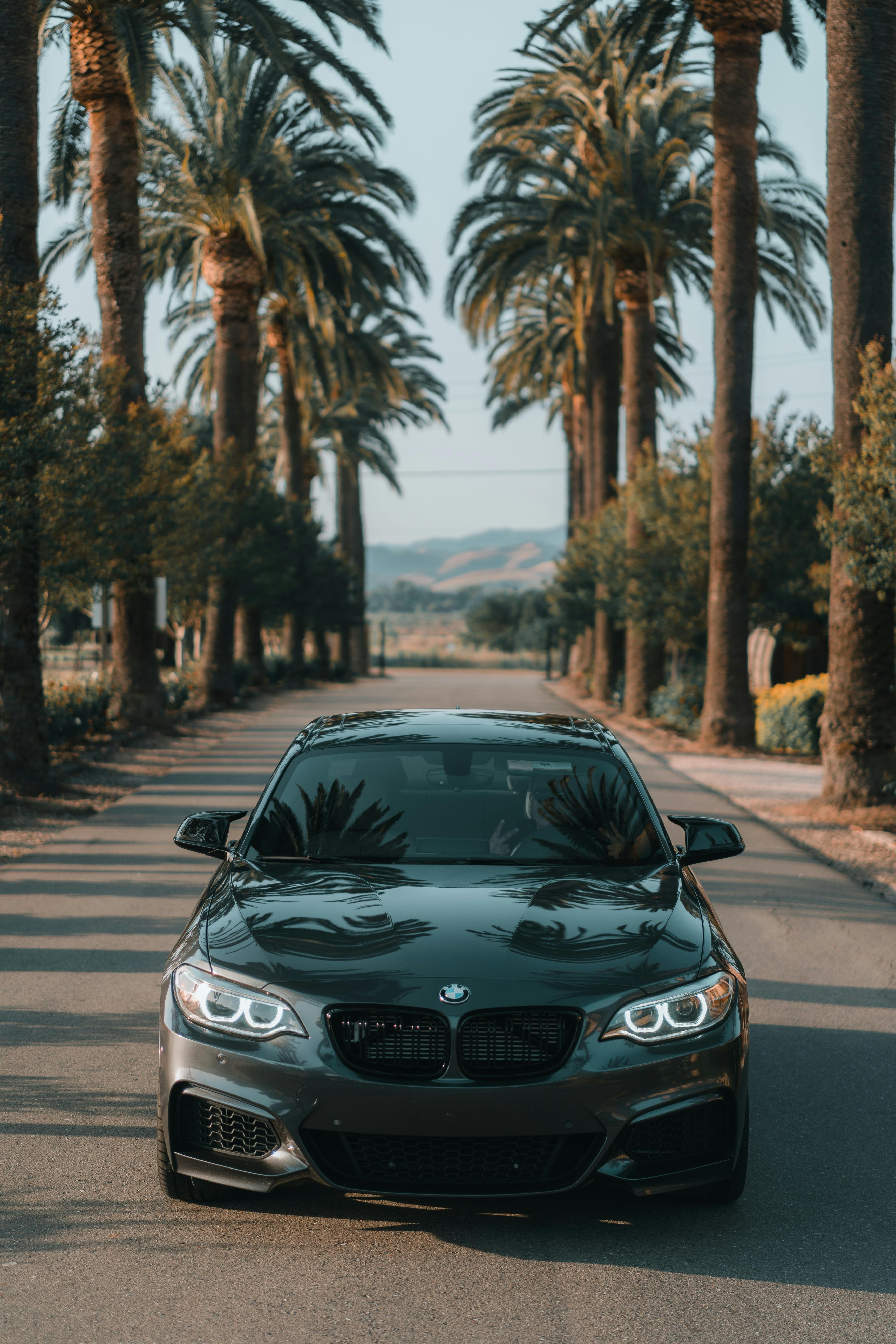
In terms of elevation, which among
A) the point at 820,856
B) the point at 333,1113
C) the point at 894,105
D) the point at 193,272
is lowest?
the point at 820,856

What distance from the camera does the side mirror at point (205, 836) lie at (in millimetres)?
5496

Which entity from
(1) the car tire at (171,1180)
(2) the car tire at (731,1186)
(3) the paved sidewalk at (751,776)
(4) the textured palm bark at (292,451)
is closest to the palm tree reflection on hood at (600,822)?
(2) the car tire at (731,1186)

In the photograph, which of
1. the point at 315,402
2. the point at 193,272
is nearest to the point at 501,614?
the point at 315,402

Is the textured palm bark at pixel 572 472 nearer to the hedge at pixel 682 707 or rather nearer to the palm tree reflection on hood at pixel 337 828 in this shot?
the hedge at pixel 682 707

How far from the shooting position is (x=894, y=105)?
591 inches

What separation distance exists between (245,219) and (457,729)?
23.9 metres

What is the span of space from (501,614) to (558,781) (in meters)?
124


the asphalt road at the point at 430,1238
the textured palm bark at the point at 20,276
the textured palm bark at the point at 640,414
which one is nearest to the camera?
the asphalt road at the point at 430,1238

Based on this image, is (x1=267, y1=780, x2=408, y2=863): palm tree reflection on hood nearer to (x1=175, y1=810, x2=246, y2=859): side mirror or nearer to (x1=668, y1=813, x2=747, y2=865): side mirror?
(x1=175, y1=810, x2=246, y2=859): side mirror

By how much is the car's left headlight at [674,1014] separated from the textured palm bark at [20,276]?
11198mm

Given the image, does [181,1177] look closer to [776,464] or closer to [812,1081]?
[812,1081]

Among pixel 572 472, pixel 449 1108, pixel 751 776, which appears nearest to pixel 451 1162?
pixel 449 1108

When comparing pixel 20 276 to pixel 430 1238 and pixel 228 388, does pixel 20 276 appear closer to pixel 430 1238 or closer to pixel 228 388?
pixel 430 1238

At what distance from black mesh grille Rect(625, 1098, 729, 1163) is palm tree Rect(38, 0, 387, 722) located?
677 inches
